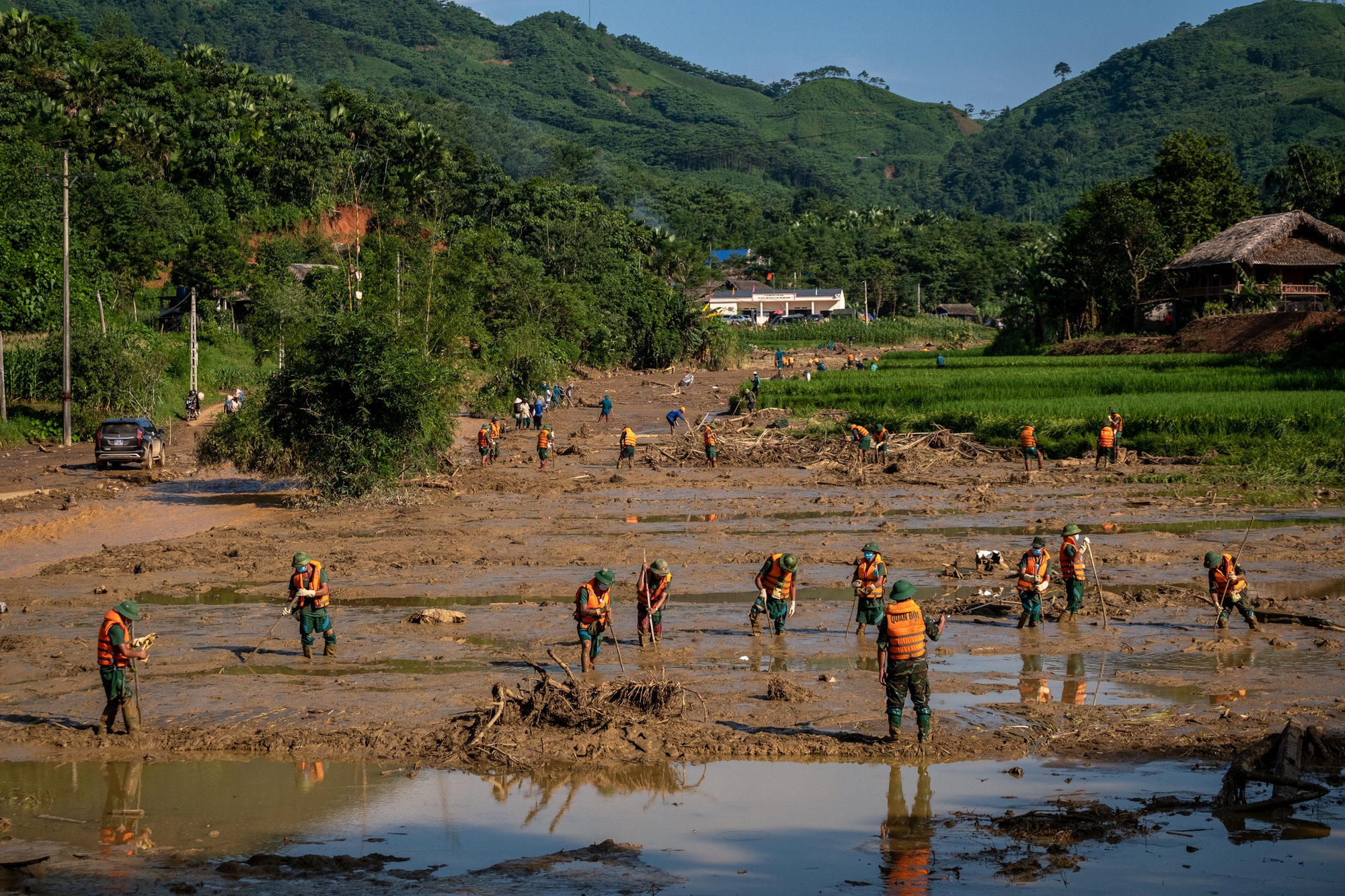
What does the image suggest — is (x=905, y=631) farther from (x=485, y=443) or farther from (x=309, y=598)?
(x=485, y=443)

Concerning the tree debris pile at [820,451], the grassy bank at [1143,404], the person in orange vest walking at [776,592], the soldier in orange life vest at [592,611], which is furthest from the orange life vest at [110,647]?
the grassy bank at [1143,404]

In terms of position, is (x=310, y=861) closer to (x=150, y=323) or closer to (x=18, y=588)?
(x=18, y=588)

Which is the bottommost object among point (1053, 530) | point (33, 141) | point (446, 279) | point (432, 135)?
point (1053, 530)

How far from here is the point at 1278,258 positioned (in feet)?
191

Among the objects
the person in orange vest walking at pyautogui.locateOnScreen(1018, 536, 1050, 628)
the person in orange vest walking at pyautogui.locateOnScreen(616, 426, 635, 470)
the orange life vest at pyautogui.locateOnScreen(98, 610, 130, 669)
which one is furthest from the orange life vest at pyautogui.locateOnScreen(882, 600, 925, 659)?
the person in orange vest walking at pyautogui.locateOnScreen(616, 426, 635, 470)

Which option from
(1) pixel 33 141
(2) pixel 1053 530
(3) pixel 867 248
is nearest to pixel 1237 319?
(2) pixel 1053 530

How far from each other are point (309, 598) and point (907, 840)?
8356 mm

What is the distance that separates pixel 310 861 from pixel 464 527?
16446mm

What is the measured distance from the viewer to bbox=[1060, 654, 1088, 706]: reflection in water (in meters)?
13.2

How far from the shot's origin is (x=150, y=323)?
200 ft

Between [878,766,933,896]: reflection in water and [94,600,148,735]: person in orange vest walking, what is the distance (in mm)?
7519

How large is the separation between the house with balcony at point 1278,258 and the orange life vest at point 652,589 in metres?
50.6

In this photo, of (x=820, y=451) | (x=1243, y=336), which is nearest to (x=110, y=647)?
(x=820, y=451)

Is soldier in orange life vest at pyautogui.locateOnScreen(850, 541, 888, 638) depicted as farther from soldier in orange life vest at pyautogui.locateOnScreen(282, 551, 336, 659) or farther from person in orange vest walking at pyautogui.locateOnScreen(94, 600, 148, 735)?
person in orange vest walking at pyautogui.locateOnScreen(94, 600, 148, 735)
